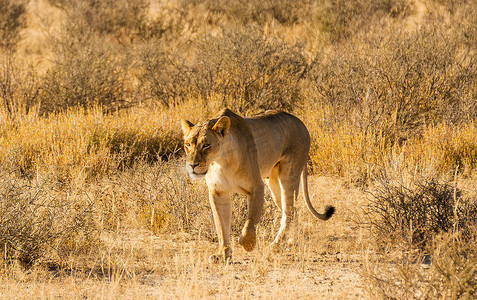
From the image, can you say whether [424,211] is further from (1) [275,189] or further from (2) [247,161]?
(2) [247,161]

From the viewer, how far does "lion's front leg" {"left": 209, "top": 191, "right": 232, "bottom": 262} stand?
17.9 ft

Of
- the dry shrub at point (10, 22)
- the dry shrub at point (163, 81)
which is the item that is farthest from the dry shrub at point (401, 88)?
the dry shrub at point (10, 22)

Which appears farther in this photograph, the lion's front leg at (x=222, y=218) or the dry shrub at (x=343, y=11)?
the dry shrub at (x=343, y=11)

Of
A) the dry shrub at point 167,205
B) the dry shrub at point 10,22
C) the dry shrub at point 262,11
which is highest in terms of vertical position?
the dry shrub at point 167,205

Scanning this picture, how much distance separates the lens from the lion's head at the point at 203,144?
4816mm

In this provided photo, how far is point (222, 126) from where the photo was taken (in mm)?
4984

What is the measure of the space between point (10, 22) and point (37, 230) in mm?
22442

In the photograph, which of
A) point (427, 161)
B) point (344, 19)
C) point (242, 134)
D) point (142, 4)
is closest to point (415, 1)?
point (344, 19)

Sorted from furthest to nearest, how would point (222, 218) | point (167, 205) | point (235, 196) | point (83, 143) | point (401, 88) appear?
point (401, 88) → point (83, 143) → point (167, 205) → point (235, 196) → point (222, 218)

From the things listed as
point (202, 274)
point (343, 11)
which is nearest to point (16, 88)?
point (202, 274)

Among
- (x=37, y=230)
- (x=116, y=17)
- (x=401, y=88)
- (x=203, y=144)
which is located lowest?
(x=116, y=17)

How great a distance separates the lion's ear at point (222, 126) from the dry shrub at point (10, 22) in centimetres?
2110

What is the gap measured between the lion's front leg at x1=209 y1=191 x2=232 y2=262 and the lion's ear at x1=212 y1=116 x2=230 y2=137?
61 cm

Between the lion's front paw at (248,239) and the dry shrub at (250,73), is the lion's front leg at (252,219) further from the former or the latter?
the dry shrub at (250,73)
